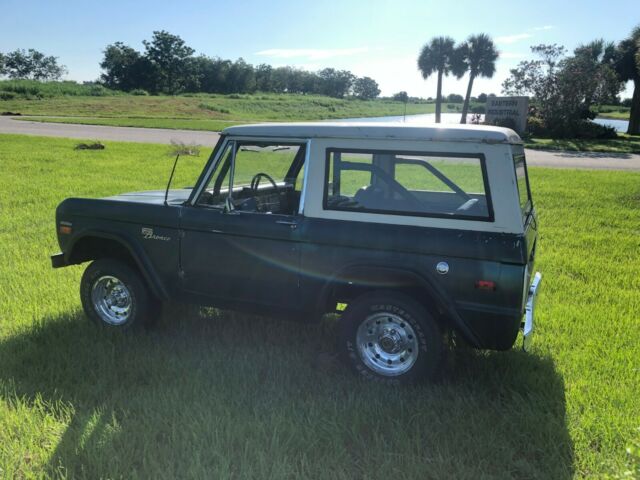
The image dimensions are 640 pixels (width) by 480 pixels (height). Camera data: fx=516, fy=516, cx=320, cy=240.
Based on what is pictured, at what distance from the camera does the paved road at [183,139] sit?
19.0m

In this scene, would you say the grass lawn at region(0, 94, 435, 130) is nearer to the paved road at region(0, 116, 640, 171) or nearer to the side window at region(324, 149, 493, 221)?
the paved road at region(0, 116, 640, 171)

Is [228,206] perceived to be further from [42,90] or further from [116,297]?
[42,90]

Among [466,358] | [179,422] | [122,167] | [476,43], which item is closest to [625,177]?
[466,358]

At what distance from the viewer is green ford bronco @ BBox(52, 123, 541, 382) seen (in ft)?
10.9

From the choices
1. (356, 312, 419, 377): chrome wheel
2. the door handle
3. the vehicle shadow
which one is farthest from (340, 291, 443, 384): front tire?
the vehicle shadow

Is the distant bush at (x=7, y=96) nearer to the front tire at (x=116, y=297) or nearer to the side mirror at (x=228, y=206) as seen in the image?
the front tire at (x=116, y=297)

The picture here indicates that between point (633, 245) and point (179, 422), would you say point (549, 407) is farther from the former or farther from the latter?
point (633, 245)

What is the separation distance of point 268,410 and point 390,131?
6.65 feet

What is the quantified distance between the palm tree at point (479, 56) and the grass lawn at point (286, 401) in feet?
174

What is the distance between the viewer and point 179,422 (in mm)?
3189

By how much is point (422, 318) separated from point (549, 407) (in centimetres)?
101

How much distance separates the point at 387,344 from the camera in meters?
3.70

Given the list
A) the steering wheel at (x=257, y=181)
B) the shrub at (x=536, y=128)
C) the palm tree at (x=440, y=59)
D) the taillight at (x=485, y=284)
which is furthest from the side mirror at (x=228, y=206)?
the palm tree at (x=440, y=59)

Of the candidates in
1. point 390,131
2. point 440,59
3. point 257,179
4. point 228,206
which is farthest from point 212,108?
point 390,131
